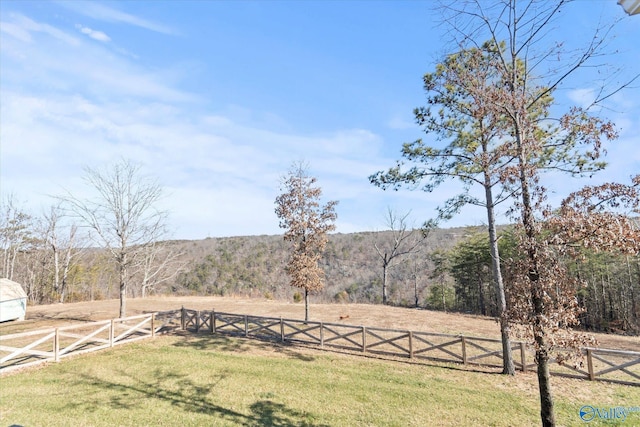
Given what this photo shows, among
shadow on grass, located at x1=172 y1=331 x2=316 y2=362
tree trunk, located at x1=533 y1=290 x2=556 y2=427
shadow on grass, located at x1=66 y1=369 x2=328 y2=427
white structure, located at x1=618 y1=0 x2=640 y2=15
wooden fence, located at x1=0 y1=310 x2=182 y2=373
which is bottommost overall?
shadow on grass, located at x1=172 y1=331 x2=316 y2=362

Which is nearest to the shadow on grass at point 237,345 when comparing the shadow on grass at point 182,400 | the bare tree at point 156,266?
the shadow on grass at point 182,400

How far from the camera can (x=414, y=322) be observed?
20.1 m

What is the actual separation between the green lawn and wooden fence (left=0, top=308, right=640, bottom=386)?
82cm

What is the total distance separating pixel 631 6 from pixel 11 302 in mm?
31045

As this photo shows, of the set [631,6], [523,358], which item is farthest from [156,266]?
[631,6]

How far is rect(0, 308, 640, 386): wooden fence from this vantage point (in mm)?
11195

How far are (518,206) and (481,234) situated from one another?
1206 inches

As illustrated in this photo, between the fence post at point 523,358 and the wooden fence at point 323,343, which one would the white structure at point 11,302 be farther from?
the fence post at point 523,358

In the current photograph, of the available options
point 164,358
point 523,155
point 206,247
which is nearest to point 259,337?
point 164,358

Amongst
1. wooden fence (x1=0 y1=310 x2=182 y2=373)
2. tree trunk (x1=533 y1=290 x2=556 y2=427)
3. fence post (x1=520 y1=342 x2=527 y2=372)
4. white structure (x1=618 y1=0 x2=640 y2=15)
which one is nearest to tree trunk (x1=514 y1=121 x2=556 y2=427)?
tree trunk (x1=533 y1=290 x2=556 y2=427)

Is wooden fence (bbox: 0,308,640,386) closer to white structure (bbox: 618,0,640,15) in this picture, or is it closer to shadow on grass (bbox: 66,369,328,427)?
shadow on grass (bbox: 66,369,328,427)

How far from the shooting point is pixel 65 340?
1570cm

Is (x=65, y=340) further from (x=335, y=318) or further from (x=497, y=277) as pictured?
(x=497, y=277)

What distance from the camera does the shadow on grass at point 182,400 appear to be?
8.05 meters
